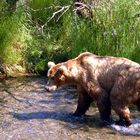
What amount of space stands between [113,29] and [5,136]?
3.04 meters

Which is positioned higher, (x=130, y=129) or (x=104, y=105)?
(x=104, y=105)

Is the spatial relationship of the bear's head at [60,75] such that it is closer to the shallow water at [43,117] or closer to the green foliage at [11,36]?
the shallow water at [43,117]

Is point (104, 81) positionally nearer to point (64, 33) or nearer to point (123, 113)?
point (123, 113)

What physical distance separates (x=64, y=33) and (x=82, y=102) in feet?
11.6

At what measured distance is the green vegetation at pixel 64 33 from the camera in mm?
8867

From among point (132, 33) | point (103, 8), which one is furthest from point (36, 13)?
point (132, 33)

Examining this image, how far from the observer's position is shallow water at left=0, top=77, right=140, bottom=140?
275 inches

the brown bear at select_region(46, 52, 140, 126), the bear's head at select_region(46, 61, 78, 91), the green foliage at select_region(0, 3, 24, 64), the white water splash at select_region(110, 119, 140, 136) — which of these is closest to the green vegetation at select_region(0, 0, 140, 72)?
the green foliage at select_region(0, 3, 24, 64)

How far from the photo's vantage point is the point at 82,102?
7668 mm

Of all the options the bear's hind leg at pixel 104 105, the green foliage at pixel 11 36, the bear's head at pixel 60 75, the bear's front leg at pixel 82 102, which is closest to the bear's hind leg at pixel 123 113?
the bear's hind leg at pixel 104 105

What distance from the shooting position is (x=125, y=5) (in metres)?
9.15

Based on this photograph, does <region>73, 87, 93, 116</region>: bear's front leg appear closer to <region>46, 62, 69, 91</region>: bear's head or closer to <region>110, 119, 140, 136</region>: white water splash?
<region>46, 62, 69, 91</region>: bear's head

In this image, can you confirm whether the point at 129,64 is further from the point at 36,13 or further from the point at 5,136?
the point at 36,13

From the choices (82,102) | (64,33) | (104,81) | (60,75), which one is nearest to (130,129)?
(104,81)
